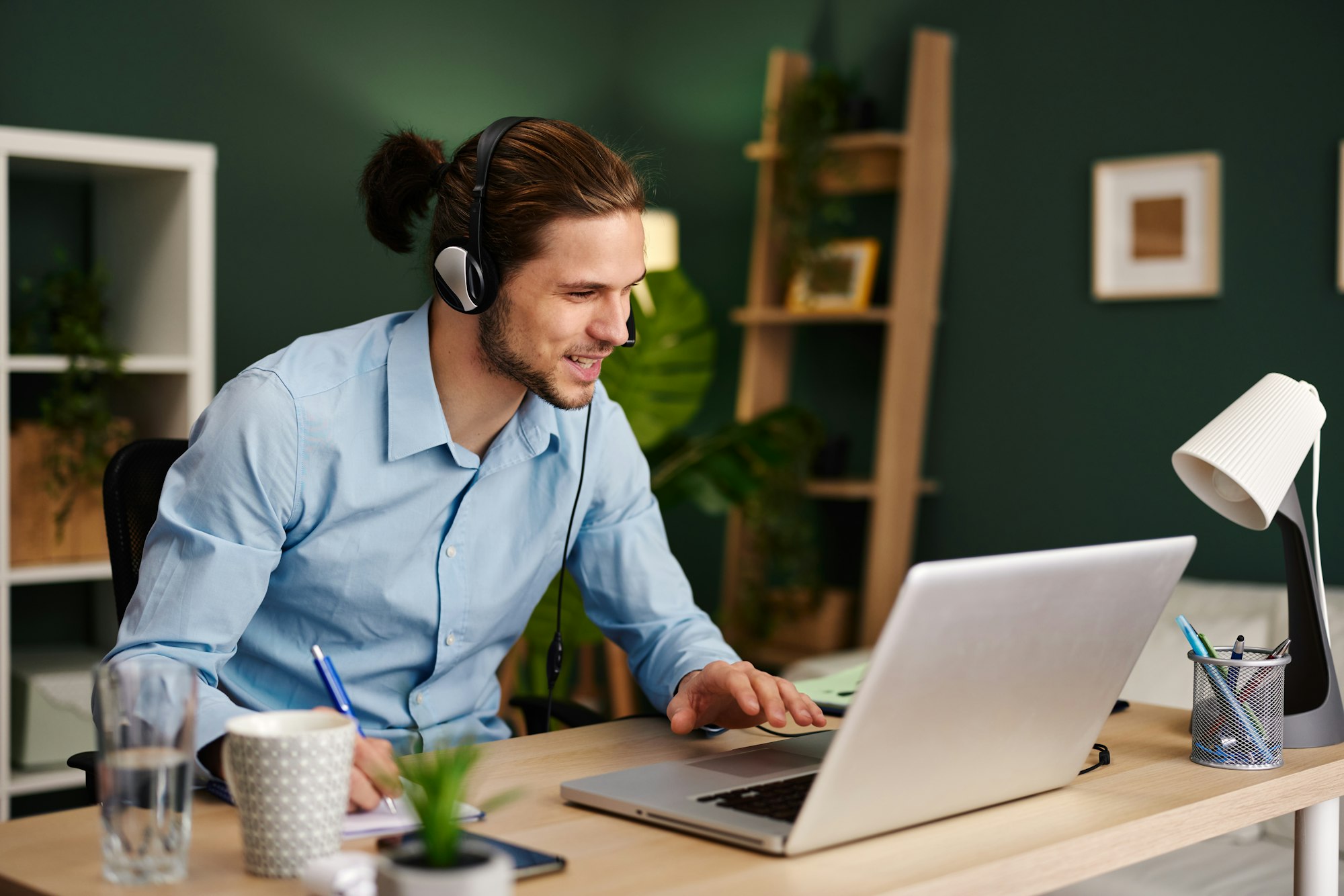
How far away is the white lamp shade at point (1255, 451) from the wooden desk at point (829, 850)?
0.26m

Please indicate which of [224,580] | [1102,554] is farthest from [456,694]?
[1102,554]

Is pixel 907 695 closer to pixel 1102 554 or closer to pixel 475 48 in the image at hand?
pixel 1102 554

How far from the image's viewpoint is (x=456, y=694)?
5.32 ft

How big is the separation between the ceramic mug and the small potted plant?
179 millimetres

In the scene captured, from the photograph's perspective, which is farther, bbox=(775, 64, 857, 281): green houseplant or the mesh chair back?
bbox=(775, 64, 857, 281): green houseplant

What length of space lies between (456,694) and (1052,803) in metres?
0.74

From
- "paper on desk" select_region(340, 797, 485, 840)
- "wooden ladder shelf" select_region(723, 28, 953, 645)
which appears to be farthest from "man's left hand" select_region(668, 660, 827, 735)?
"wooden ladder shelf" select_region(723, 28, 953, 645)

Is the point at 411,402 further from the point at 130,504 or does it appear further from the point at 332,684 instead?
the point at 332,684

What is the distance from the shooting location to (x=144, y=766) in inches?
36.2

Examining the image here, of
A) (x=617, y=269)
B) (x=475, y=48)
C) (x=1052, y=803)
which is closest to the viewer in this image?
(x=1052, y=803)

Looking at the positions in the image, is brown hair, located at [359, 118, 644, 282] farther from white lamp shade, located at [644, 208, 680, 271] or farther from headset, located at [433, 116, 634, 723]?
white lamp shade, located at [644, 208, 680, 271]

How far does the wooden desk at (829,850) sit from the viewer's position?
94cm

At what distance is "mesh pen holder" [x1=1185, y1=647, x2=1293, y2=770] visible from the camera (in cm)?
131

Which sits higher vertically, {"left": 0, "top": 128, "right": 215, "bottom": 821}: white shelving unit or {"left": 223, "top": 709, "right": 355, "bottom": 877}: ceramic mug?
{"left": 0, "top": 128, "right": 215, "bottom": 821}: white shelving unit
